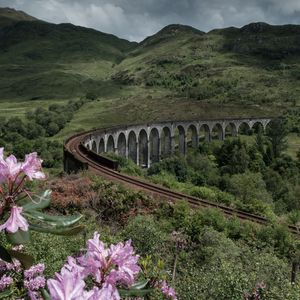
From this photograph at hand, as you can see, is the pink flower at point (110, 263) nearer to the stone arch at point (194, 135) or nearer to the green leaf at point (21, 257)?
the green leaf at point (21, 257)

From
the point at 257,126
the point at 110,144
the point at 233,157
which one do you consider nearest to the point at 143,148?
the point at 110,144

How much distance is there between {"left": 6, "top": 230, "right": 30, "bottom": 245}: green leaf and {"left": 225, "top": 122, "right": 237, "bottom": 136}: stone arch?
310 ft

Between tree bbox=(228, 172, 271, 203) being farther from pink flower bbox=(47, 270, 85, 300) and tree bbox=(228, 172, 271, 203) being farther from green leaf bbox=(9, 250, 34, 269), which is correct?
pink flower bbox=(47, 270, 85, 300)

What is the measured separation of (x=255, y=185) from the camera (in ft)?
161

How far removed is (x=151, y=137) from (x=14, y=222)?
249ft

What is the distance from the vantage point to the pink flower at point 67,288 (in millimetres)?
1533

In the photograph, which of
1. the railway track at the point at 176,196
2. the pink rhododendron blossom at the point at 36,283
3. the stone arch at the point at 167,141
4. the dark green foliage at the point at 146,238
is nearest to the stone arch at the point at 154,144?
the stone arch at the point at 167,141

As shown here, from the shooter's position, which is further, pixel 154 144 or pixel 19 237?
pixel 154 144

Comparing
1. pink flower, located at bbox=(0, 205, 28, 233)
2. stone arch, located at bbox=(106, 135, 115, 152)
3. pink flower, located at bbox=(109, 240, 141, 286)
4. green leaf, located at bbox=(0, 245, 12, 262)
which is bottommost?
stone arch, located at bbox=(106, 135, 115, 152)

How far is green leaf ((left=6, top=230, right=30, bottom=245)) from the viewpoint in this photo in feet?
6.33

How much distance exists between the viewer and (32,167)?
2064 millimetres

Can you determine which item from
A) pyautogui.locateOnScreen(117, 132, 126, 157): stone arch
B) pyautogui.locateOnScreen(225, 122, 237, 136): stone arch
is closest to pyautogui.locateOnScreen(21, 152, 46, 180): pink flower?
pyautogui.locateOnScreen(117, 132, 126, 157): stone arch

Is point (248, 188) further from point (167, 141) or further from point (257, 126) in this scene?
point (257, 126)

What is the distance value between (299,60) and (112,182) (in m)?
191
